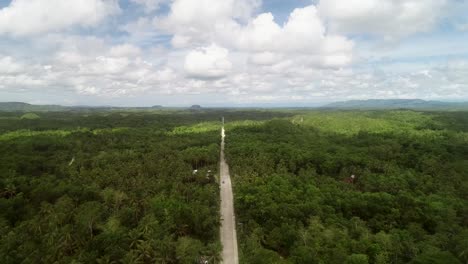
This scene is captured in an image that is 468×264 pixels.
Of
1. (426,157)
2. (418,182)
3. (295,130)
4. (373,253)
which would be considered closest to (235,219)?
(373,253)

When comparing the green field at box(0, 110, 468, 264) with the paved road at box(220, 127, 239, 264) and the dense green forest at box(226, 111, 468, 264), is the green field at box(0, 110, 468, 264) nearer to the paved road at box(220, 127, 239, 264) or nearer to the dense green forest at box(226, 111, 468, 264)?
the dense green forest at box(226, 111, 468, 264)

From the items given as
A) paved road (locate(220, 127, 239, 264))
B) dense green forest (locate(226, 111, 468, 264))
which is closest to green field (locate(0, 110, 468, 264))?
dense green forest (locate(226, 111, 468, 264))

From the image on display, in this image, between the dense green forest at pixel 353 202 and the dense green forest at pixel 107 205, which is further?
the dense green forest at pixel 353 202

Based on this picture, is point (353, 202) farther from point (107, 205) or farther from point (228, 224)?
point (107, 205)

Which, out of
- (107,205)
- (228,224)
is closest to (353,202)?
(228,224)

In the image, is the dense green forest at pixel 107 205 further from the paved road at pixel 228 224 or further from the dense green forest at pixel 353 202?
the dense green forest at pixel 353 202

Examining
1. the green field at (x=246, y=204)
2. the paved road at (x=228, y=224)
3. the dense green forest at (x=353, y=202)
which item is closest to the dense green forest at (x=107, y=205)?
the green field at (x=246, y=204)

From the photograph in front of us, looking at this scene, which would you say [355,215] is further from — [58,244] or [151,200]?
[58,244]

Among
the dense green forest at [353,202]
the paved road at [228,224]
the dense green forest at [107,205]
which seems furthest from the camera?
the paved road at [228,224]
